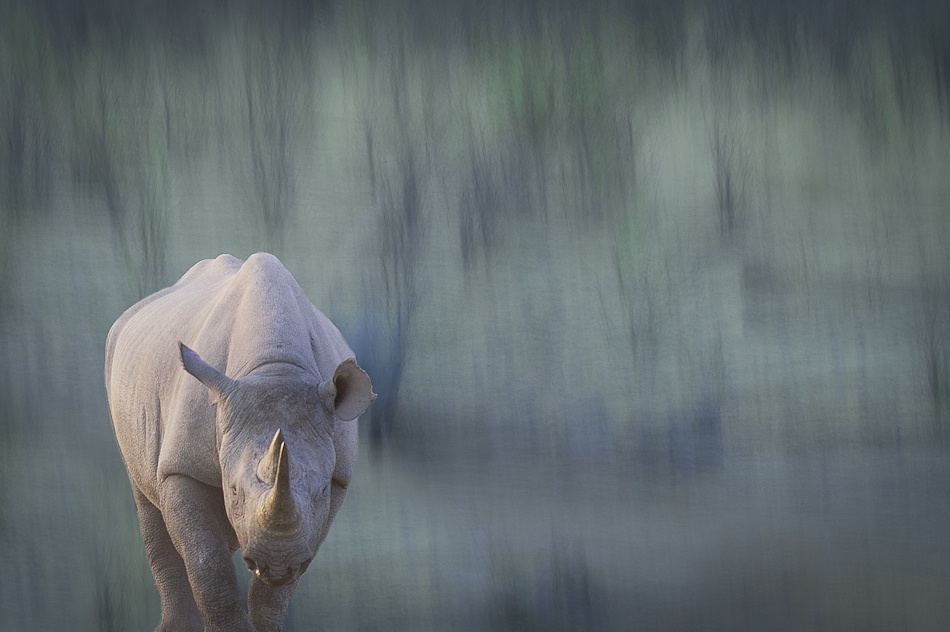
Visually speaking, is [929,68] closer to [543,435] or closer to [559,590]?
[543,435]

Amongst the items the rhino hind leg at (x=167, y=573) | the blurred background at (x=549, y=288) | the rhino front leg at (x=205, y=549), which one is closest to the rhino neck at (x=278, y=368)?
the rhino front leg at (x=205, y=549)

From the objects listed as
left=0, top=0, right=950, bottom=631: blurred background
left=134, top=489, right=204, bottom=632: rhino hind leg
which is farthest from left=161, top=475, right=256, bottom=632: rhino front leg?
left=0, top=0, right=950, bottom=631: blurred background

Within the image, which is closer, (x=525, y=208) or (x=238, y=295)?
(x=238, y=295)

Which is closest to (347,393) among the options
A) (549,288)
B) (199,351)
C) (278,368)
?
(278,368)

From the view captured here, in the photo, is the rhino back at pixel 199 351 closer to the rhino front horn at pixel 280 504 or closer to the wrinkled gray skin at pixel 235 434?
the wrinkled gray skin at pixel 235 434

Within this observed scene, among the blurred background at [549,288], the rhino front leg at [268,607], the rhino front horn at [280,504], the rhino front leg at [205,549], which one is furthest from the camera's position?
the blurred background at [549,288]

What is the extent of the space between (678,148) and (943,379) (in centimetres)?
134

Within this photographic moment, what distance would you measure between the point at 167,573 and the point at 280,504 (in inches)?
52.6

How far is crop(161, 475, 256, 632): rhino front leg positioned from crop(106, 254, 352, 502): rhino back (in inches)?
2.2

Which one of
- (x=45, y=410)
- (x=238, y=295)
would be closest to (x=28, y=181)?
(x=45, y=410)

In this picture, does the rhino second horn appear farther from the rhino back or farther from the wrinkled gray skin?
the rhino back

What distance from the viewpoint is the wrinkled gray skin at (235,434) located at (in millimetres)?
3223

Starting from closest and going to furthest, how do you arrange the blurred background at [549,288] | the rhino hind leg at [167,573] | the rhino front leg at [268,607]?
the rhino front leg at [268,607] → the rhino hind leg at [167,573] → the blurred background at [549,288]

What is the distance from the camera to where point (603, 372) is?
521cm
